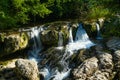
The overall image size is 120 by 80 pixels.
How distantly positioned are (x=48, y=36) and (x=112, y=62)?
242 inches

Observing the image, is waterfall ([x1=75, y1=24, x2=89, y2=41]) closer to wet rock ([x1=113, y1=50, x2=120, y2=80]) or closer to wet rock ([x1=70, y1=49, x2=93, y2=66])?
wet rock ([x1=70, y1=49, x2=93, y2=66])

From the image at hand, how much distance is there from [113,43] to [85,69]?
12.6 feet

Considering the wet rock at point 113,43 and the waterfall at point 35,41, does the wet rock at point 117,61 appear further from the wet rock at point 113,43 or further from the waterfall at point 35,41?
the waterfall at point 35,41

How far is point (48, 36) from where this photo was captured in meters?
23.6

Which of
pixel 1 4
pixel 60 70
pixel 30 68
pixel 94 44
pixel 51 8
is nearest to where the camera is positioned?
pixel 30 68

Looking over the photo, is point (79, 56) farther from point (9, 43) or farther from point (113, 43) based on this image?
point (9, 43)

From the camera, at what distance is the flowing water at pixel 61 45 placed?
2011 cm

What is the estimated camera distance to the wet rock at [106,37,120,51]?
20.9 metres

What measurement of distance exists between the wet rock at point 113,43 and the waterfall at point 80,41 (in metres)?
1.66

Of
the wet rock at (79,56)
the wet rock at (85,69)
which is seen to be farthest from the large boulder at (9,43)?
the wet rock at (85,69)

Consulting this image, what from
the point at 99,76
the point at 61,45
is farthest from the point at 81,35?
the point at 99,76

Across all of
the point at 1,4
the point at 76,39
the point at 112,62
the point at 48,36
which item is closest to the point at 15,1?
the point at 1,4

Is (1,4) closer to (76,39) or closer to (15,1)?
(15,1)

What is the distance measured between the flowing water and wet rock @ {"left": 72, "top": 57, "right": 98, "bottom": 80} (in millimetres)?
1092
